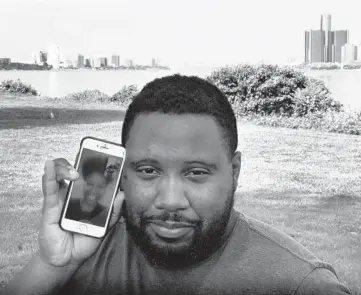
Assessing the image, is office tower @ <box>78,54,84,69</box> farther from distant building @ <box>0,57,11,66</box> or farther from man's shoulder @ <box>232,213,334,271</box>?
man's shoulder @ <box>232,213,334,271</box>

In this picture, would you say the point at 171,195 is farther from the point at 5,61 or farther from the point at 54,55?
the point at 5,61

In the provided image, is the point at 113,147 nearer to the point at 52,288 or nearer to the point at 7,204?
the point at 52,288

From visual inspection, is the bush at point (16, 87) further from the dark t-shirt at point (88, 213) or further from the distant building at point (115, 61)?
the dark t-shirt at point (88, 213)

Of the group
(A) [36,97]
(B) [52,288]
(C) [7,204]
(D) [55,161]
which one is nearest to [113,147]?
(D) [55,161]

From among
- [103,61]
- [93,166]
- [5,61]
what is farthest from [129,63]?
[93,166]

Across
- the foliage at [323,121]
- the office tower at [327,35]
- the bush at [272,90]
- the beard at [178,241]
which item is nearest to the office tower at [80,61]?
Answer: the bush at [272,90]

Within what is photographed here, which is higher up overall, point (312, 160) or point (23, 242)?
point (312, 160)

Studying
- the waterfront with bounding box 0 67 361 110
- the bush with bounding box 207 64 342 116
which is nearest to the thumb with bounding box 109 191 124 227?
the waterfront with bounding box 0 67 361 110
